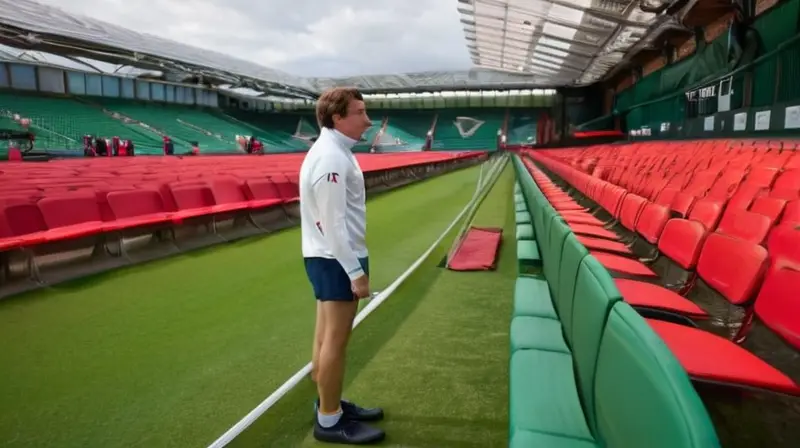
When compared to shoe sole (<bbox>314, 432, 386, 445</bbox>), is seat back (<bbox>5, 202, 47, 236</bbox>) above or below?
above

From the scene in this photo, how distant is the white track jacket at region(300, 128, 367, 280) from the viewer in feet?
6.66

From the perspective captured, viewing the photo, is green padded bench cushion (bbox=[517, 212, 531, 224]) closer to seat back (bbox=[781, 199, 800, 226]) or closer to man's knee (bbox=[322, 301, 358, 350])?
seat back (bbox=[781, 199, 800, 226])

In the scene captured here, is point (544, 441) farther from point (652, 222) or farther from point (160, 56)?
point (160, 56)

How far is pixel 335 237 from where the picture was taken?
2033 mm

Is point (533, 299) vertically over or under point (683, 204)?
under

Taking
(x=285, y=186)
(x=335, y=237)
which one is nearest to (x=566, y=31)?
(x=285, y=186)

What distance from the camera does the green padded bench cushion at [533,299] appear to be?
9.12 ft

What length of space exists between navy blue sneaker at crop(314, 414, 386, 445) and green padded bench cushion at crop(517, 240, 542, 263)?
206 centimetres

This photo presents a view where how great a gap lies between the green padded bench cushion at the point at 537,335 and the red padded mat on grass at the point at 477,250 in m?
2.63

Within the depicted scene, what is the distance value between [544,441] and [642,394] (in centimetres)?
61

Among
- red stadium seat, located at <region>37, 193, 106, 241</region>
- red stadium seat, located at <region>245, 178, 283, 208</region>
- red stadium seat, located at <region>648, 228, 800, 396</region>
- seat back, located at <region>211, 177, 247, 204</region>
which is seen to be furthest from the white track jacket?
seat back, located at <region>211, 177, 247, 204</region>

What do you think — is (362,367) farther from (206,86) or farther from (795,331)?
(206,86)

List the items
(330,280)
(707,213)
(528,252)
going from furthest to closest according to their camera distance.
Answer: (528,252)
(707,213)
(330,280)

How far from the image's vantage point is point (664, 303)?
2.43m
